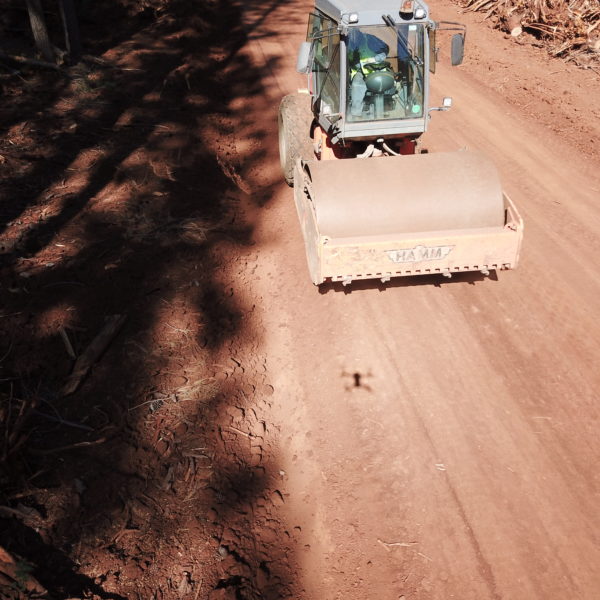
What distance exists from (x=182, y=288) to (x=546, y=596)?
4.80 metres

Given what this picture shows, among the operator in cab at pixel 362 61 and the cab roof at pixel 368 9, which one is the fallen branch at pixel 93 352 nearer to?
the operator in cab at pixel 362 61

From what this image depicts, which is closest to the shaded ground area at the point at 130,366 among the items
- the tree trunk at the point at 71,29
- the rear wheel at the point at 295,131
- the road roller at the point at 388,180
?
the rear wheel at the point at 295,131

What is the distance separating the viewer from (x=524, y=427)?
5145mm

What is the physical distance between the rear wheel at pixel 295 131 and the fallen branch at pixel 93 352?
3405 mm

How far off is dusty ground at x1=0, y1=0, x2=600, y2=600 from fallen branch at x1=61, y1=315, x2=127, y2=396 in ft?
0.26

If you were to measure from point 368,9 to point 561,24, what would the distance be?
968 cm

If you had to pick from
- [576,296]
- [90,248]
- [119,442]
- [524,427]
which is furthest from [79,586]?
[576,296]

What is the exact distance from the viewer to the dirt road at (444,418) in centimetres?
432

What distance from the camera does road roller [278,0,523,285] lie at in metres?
5.74

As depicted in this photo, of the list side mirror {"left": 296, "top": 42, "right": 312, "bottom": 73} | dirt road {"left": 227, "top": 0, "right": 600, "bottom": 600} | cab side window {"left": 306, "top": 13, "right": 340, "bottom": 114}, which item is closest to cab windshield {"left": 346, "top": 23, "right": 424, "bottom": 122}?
cab side window {"left": 306, "top": 13, "right": 340, "bottom": 114}

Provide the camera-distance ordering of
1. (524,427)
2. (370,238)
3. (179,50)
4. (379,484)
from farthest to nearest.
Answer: (179,50), (370,238), (524,427), (379,484)

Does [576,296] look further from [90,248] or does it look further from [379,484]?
[90,248]

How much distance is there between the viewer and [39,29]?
1230 centimetres

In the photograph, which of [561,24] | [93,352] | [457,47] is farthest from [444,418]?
[561,24]
